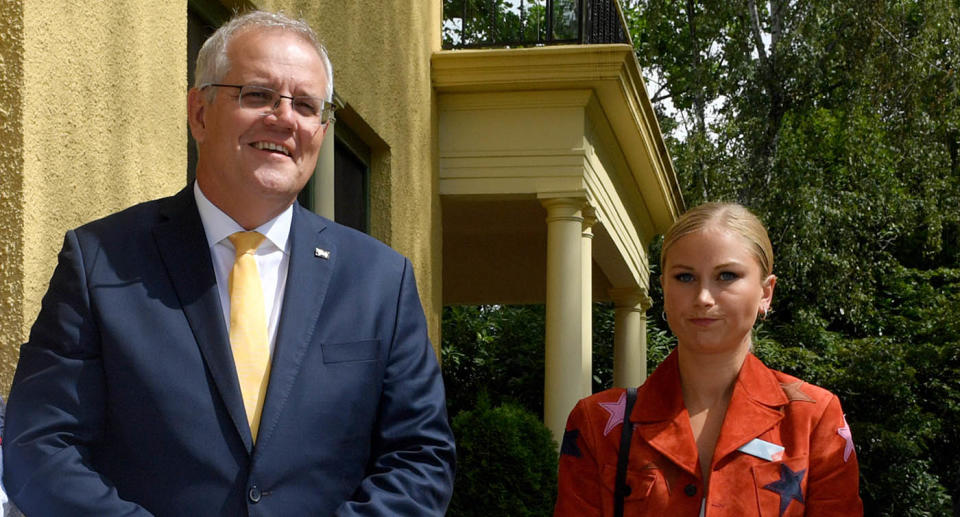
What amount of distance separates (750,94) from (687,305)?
20.7 m

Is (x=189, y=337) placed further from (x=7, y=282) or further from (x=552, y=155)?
(x=552, y=155)

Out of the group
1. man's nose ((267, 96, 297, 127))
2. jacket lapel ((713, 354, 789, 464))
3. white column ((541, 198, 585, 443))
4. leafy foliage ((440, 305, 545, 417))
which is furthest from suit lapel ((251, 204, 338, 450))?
leafy foliage ((440, 305, 545, 417))

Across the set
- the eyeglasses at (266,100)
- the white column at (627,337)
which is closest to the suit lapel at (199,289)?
the eyeglasses at (266,100)

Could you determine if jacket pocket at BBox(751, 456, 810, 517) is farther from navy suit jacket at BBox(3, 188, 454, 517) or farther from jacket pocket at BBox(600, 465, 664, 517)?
navy suit jacket at BBox(3, 188, 454, 517)

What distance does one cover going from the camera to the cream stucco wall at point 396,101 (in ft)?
21.5

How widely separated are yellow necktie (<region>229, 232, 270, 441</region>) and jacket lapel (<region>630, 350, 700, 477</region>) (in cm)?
96

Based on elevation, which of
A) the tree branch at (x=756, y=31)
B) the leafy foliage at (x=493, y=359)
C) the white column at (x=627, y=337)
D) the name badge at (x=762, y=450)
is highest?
the tree branch at (x=756, y=31)

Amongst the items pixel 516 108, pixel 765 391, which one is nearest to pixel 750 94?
pixel 516 108

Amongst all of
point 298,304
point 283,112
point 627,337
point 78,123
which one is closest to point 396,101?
point 78,123

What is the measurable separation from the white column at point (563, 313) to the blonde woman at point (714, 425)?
6475 millimetres

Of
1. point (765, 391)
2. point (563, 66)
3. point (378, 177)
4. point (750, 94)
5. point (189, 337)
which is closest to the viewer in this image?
point (189, 337)

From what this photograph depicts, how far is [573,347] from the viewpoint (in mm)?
9453

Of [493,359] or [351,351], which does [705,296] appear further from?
[493,359]

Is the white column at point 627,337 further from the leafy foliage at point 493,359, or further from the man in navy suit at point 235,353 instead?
the man in navy suit at point 235,353
